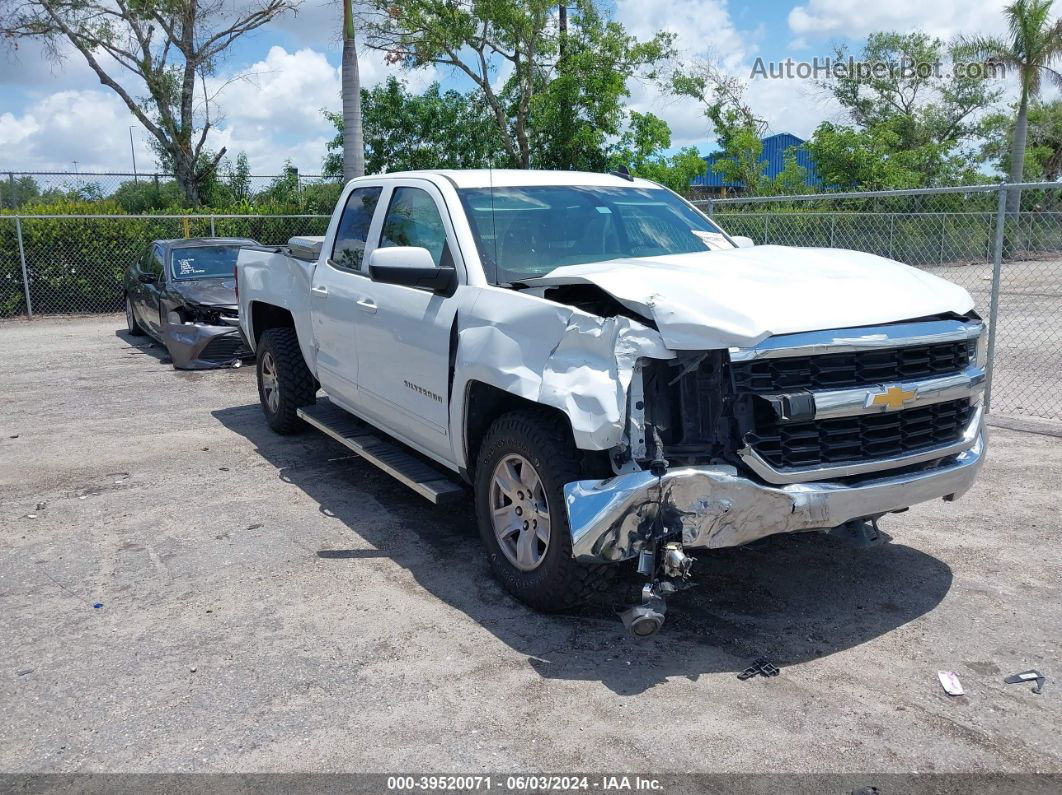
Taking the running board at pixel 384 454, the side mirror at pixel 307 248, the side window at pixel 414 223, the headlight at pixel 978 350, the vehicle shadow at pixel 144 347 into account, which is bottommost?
the vehicle shadow at pixel 144 347

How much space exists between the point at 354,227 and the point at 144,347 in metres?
8.69

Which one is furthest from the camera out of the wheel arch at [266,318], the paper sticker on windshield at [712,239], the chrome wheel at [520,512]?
the wheel arch at [266,318]

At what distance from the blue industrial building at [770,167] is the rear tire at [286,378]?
76.5 ft

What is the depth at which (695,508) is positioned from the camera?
364 cm

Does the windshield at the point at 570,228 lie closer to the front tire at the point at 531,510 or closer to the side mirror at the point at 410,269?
the side mirror at the point at 410,269

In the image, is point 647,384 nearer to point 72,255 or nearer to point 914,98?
point 72,255

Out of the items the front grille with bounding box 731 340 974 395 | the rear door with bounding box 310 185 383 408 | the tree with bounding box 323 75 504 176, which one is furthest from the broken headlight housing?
the tree with bounding box 323 75 504 176

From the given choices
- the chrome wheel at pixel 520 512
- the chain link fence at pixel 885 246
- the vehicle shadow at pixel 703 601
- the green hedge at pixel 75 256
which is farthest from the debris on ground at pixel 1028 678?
the green hedge at pixel 75 256

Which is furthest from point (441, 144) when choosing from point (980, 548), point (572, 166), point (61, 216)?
point (980, 548)

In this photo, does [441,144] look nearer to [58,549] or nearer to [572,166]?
[572,166]

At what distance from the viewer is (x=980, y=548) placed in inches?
204

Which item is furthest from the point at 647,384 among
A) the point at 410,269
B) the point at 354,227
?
the point at 354,227

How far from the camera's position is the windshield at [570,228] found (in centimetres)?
497

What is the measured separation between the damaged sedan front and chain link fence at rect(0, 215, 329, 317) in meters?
4.80
